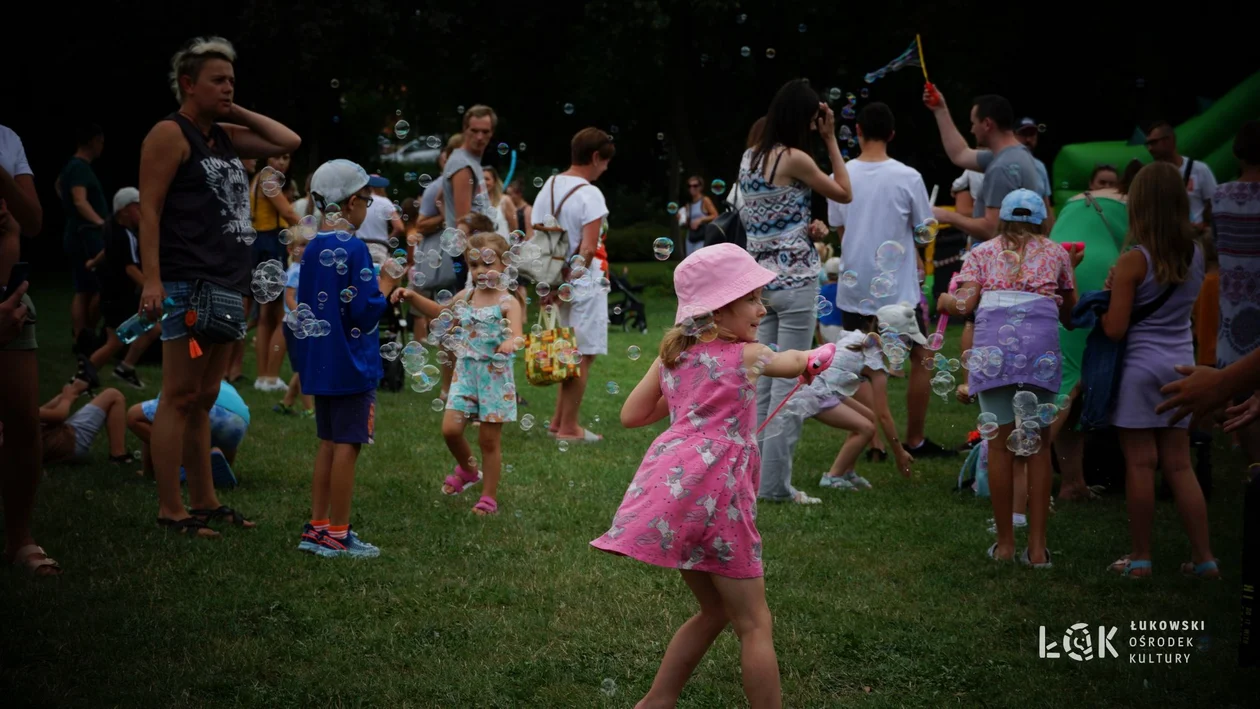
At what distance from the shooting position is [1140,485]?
550cm

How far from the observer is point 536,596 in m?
5.01

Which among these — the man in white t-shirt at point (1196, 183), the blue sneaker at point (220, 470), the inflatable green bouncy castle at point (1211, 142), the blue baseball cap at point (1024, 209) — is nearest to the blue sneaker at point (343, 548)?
the blue sneaker at point (220, 470)

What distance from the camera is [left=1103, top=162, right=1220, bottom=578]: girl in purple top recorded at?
17.9ft

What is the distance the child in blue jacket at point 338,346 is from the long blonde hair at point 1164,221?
358 cm

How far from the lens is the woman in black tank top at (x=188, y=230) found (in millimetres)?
5473

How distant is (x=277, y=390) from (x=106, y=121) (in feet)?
65.6

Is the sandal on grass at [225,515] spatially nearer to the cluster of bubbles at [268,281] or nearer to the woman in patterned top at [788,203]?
the cluster of bubbles at [268,281]

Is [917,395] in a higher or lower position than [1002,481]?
higher

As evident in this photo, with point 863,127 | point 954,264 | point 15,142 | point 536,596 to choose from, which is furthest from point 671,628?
point 954,264

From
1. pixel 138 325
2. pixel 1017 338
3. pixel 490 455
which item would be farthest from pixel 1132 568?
pixel 138 325

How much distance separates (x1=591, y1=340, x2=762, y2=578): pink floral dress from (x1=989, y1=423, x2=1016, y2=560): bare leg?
2345mm

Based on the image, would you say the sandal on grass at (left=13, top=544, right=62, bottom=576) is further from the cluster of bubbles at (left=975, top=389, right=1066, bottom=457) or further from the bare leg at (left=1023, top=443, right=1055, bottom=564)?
the bare leg at (left=1023, top=443, right=1055, bottom=564)

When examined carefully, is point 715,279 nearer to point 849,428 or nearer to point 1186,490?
point 1186,490

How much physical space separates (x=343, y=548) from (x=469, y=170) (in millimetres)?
3615
